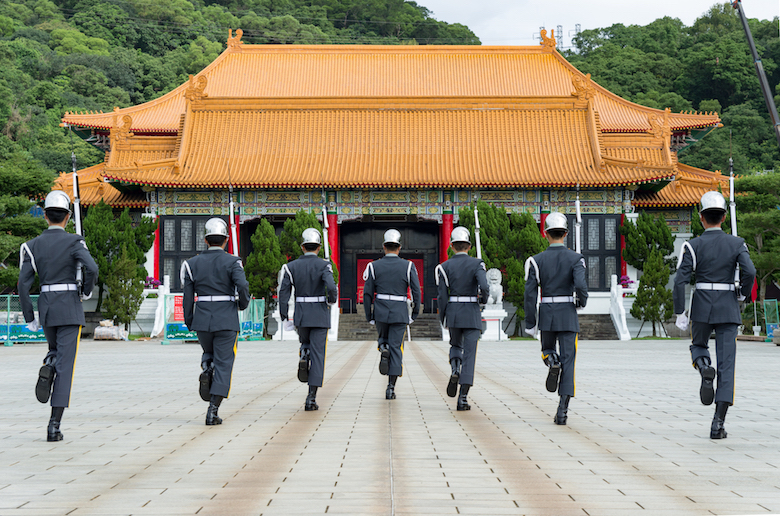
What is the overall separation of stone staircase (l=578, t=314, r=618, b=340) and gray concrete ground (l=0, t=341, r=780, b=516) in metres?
15.8

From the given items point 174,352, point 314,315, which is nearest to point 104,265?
point 174,352

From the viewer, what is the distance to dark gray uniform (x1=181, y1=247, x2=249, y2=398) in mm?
7039

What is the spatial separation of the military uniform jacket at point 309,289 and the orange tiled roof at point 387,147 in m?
20.4

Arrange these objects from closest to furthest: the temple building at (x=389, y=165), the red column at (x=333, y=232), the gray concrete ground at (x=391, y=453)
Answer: the gray concrete ground at (x=391, y=453) < the temple building at (x=389, y=165) < the red column at (x=333, y=232)

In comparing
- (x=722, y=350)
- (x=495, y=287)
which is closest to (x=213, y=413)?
(x=722, y=350)

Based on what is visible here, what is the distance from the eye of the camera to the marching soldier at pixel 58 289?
627 centimetres

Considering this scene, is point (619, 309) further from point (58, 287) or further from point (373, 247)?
point (58, 287)

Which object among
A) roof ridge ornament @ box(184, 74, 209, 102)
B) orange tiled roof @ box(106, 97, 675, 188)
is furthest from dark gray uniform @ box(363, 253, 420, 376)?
roof ridge ornament @ box(184, 74, 209, 102)

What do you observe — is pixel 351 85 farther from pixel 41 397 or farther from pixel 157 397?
pixel 41 397

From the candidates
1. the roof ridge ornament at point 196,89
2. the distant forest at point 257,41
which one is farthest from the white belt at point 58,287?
the distant forest at point 257,41

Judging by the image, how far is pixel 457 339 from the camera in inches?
325

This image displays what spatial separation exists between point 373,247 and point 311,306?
77.2 feet

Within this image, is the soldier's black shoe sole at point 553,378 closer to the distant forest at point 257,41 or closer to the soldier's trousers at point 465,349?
the soldier's trousers at point 465,349

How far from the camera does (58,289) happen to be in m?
6.41
